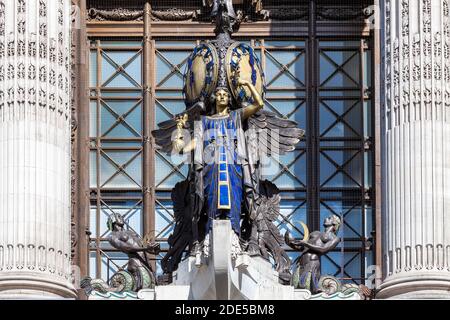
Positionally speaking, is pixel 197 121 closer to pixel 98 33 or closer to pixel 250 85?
pixel 250 85

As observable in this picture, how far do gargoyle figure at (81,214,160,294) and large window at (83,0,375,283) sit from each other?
3.49 meters

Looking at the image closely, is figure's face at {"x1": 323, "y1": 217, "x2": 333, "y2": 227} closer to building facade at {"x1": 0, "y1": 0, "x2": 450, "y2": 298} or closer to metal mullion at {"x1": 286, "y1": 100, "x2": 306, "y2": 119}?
building facade at {"x1": 0, "y1": 0, "x2": 450, "y2": 298}

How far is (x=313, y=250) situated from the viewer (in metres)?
47.5

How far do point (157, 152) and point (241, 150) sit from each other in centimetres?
577

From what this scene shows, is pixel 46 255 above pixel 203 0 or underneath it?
underneath

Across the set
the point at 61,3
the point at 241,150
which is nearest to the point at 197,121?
the point at 241,150

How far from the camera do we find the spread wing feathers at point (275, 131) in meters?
48.2

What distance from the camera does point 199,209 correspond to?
47000 millimetres

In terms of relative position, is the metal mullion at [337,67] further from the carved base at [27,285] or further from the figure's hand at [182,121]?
the carved base at [27,285]

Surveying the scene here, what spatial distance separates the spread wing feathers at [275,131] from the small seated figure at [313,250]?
1.80 m

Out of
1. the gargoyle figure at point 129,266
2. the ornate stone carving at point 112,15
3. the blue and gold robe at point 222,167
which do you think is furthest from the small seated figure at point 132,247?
the ornate stone carving at point 112,15

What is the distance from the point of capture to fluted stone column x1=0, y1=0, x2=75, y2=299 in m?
46.7

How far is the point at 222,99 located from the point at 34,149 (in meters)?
3.76

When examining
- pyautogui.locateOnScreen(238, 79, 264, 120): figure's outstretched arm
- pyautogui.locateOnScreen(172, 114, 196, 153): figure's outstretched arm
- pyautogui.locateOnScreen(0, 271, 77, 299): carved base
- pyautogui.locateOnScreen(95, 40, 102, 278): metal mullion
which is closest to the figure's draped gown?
pyautogui.locateOnScreen(238, 79, 264, 120): figure's outstretched arm
